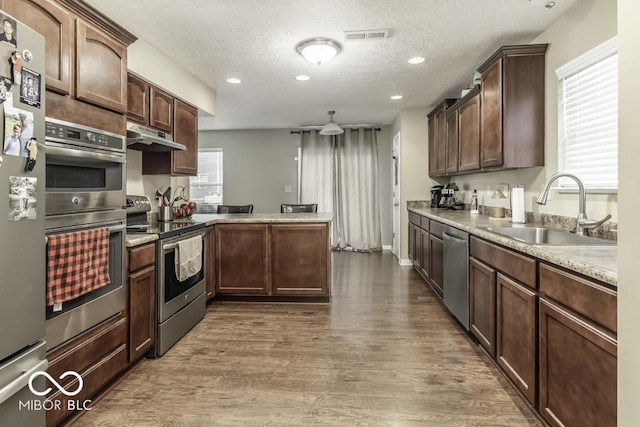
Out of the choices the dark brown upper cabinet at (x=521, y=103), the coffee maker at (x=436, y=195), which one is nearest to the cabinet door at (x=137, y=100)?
the dark brown upper cabinet at (x=521, y=103)

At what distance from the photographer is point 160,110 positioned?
10.7ft

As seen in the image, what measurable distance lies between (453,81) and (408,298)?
2.55 meters

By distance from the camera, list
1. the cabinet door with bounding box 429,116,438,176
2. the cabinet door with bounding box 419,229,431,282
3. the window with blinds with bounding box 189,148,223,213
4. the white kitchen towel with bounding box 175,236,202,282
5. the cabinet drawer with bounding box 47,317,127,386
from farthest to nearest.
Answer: the window with blinds with bounding box 189,148,223,213
the cabinet door with bounding box 429,116,438,176
the cabinet door with bounding box 419,229,431,282
the white kitchen towel with bounding box 175,236,202,282
the cabinet drawer with bounding box 47,317,127,386

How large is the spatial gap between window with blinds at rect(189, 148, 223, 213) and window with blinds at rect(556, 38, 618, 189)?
613 centimetres

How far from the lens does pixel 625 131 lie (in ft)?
3.33

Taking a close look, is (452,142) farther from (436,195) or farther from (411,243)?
(411,243)

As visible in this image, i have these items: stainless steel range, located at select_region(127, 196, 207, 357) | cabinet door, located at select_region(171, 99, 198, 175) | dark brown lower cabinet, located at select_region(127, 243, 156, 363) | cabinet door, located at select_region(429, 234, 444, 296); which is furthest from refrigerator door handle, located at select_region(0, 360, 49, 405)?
cabinet door, located at select_region(429, 234, 444, 296)

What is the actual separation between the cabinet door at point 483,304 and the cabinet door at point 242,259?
196cm

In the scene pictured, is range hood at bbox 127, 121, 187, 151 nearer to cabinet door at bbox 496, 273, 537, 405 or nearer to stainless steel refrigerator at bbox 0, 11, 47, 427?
stainless steel refrigerator at bbox 0, 11, 47, 427

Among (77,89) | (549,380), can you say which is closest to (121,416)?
(77,89)

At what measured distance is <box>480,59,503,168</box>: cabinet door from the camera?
2906 mm

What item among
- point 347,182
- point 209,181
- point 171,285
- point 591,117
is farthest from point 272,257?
point 209,181

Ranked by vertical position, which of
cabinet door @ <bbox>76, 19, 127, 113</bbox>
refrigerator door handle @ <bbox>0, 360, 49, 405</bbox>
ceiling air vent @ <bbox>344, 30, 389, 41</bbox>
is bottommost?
refrigerator door handle @ <bbox>0, 360, 49, 405</bbox>

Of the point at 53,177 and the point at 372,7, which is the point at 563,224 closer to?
the point at 372,7
